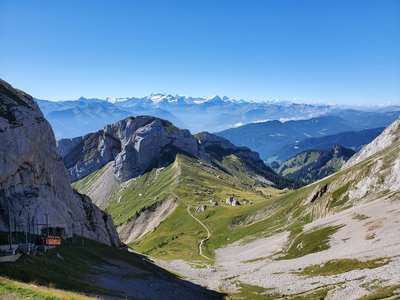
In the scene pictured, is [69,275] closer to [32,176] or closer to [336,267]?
[32,176]

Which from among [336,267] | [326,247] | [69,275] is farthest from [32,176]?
[326,247]

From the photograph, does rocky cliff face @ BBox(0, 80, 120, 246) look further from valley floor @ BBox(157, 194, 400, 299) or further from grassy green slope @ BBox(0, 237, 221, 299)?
valley floor @ BBox(157, 194, 400, 299)

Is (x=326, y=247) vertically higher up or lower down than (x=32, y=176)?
lower down

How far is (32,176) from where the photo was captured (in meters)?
104

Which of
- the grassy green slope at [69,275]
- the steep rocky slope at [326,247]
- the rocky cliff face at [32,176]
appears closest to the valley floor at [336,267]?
the steep rocky slope at [326,247]

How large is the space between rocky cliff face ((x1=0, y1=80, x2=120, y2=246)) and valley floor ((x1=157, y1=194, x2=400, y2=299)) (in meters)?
37.7

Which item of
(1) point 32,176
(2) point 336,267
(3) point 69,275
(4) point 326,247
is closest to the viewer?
(3) point 69,275

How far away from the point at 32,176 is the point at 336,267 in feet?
254

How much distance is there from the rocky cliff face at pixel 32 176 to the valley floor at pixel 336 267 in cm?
3773

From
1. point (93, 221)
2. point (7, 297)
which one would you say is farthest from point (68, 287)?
point (93, 221)

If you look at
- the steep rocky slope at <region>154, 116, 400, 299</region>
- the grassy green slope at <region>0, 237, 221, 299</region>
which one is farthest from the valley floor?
the grassy green slope at <region>0, 237, 221, 299</region>

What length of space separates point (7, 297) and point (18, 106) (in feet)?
305

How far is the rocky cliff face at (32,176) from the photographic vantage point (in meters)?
92.4

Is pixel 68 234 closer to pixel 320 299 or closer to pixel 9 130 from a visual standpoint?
pixel 9 130
